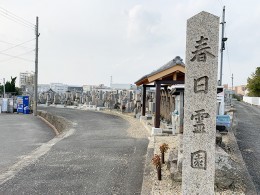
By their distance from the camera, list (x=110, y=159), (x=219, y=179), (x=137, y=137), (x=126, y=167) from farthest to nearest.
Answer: (x=137, y=137) < (x=110, y=159) < (x=126, y=167) < (x=219, y=179)

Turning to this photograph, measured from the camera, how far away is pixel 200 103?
15.3 ft

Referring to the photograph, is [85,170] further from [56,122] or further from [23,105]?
[23,105]

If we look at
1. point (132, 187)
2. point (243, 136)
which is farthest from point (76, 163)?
point (243, 136)

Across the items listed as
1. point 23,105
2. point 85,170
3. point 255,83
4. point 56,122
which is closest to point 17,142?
point 56,122

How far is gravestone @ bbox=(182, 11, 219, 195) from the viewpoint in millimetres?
4633

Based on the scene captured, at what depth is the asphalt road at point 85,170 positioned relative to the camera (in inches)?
237

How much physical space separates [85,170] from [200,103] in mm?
3799

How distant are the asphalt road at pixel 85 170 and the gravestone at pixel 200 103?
166 cm

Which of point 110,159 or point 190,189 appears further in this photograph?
point 110,159

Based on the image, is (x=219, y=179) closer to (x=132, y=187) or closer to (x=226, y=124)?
(x=132, y=187)

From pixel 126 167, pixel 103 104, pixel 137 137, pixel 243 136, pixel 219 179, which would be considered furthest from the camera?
pixel 103 104

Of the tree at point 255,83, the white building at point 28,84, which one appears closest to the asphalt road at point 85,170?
the white building at point 28,84

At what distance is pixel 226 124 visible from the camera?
11961 mm

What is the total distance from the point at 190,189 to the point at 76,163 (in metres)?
3.93
